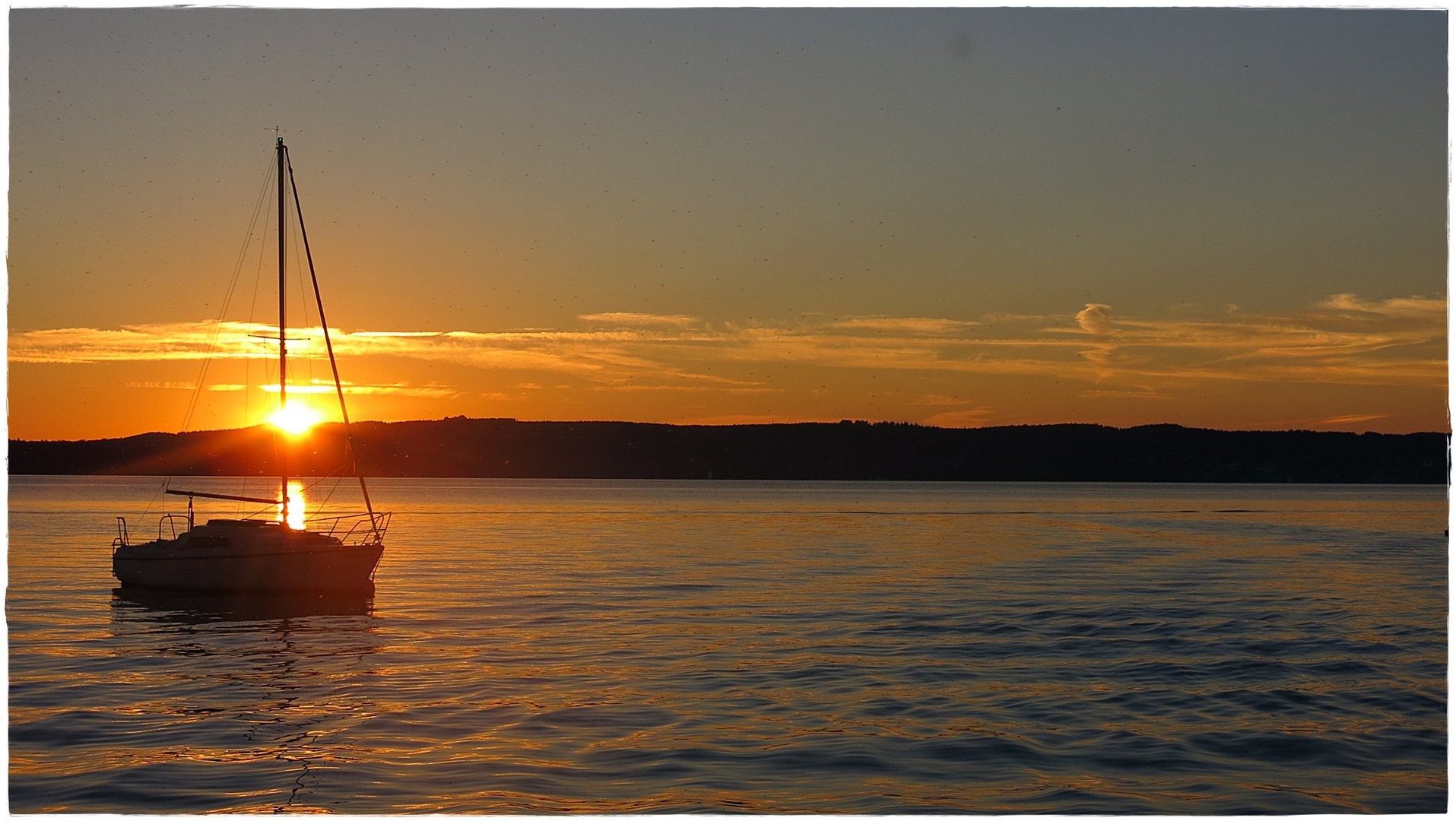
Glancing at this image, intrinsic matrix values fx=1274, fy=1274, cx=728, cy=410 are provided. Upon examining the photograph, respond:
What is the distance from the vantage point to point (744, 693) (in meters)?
20.2

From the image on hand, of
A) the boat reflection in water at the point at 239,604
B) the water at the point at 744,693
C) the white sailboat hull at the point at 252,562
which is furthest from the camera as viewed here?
the white sailboat hull at the point at 252,562

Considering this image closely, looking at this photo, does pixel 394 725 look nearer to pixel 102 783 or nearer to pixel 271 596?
pixel 102 783

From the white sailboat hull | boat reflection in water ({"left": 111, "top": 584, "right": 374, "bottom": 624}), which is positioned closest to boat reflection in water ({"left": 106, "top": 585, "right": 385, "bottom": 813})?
boat reflection in water ({"left": 111, "top": 584, "right": 374, "bottom": 624})

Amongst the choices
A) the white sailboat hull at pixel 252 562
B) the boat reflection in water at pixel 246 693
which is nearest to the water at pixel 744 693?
the boat reflection in water at pixel 246 693

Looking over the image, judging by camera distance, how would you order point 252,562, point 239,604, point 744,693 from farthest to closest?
point 252,562, point 239,604, point 744,693

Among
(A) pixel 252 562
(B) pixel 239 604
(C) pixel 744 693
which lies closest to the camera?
(C) pixel 744 693

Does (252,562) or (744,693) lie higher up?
(252,562)

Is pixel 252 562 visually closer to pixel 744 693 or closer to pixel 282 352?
pixel 282 352

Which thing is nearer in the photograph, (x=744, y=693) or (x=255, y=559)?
(x=744, y=693)

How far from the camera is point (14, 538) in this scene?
227ft

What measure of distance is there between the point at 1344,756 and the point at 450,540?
203 ft

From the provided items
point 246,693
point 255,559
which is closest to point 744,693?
point 246,693

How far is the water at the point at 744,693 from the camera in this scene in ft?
46.7

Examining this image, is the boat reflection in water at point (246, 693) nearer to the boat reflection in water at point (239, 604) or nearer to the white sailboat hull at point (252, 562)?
the boat reflection in water at point (239, 604)
